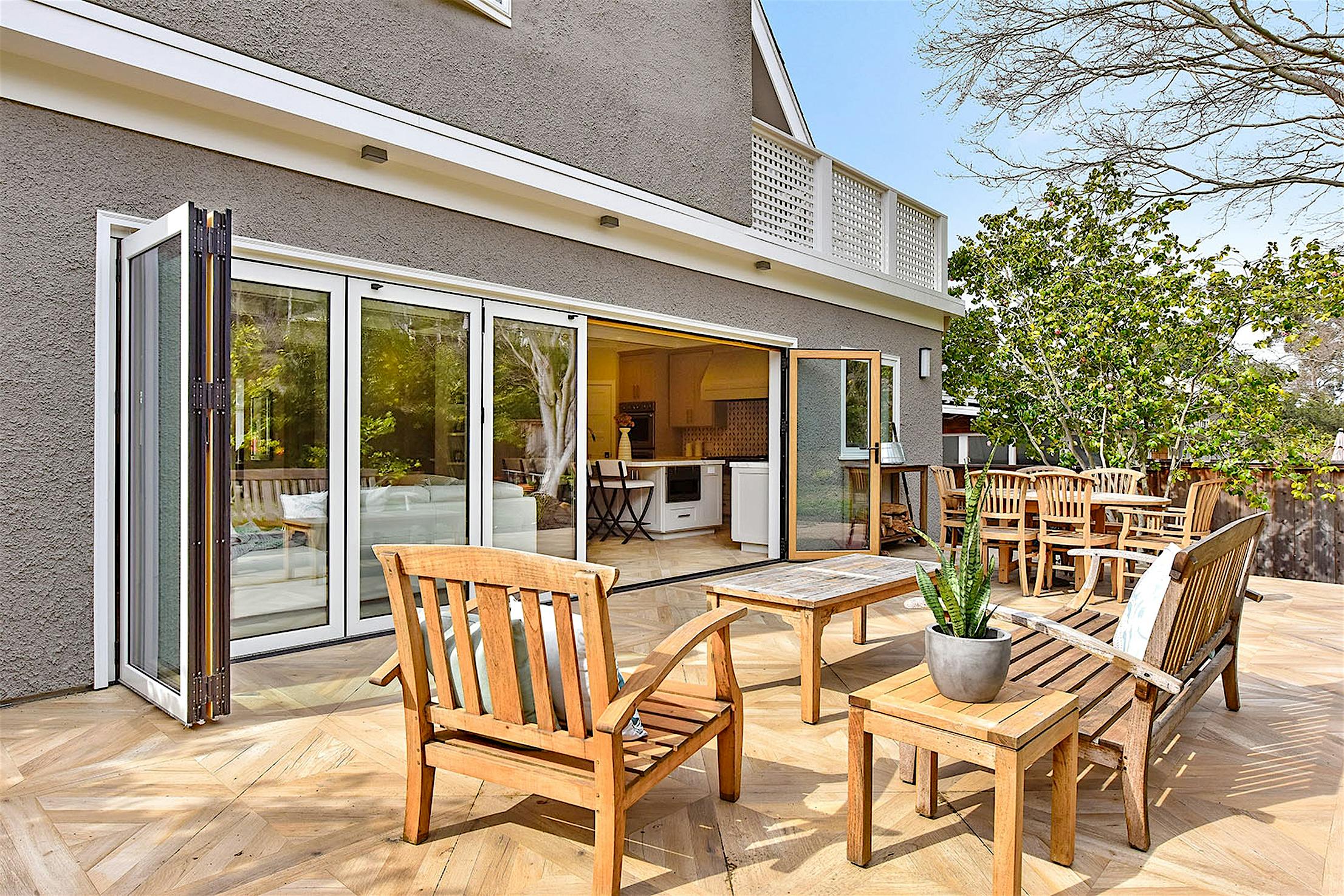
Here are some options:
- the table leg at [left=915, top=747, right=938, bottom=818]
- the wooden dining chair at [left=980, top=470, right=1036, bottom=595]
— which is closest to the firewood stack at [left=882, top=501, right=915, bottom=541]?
the wooden dining chair at [left=980, top=470, right=1036, bottom=595]

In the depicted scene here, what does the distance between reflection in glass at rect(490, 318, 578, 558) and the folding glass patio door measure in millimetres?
2040

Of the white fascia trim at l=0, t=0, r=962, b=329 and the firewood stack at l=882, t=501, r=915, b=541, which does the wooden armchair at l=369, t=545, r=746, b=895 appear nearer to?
the white fascia trim at l=0, t=0, r=962, b=329

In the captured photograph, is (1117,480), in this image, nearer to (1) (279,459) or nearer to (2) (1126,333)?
(2) (1126,333)

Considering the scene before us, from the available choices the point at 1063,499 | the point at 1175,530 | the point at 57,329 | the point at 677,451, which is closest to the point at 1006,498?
the point at 1063,499

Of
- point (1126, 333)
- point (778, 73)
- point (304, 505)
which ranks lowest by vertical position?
point (304, 505)

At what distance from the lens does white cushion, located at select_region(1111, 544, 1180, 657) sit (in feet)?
8.14

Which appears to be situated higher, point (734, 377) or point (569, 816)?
point (734, 377)

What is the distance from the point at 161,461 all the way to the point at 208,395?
455 mm

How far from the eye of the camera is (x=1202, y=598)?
256 centimetres

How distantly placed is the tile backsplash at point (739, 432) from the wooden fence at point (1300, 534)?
18.9 feet

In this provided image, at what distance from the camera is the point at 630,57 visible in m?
5.86

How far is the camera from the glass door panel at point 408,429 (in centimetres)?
456

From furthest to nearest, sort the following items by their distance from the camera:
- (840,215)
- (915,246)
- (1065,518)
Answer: (915,246), (840,215), (1065,518)

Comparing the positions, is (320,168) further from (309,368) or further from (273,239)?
(309,368)
